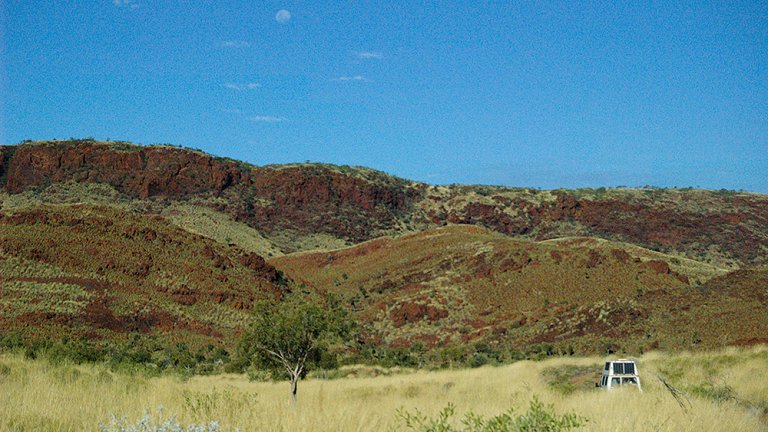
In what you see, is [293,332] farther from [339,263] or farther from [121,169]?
[121,169]

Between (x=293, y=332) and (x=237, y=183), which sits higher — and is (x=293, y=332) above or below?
below

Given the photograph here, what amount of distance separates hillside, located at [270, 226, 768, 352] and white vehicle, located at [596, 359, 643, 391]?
17563mm

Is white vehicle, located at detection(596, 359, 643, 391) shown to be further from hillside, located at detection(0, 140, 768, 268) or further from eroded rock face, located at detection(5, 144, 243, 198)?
eroded rock face, located at detection(5, 144, 243, 198)

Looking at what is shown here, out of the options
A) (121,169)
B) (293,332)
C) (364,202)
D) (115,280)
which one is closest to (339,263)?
(115,280)

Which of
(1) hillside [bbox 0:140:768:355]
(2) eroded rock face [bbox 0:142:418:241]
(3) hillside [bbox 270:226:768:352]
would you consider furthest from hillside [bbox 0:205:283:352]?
(2) eroded rock face [bbox 0:142:418:241]

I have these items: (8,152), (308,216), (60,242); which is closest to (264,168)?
(308,216)

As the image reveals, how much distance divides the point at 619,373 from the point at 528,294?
41.0 metres

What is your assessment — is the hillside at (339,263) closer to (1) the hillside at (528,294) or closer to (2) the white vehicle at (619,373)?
(1) the hillside at (528,294)

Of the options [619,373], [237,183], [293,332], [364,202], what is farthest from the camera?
[364,202]

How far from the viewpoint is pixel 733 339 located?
3406cm

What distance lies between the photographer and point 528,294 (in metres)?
59.0

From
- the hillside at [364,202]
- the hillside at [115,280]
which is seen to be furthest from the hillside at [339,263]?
the hillside at [364,202]

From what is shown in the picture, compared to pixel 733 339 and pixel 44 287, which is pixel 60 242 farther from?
pixel 733 339

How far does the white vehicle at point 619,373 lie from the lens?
18.0 m
